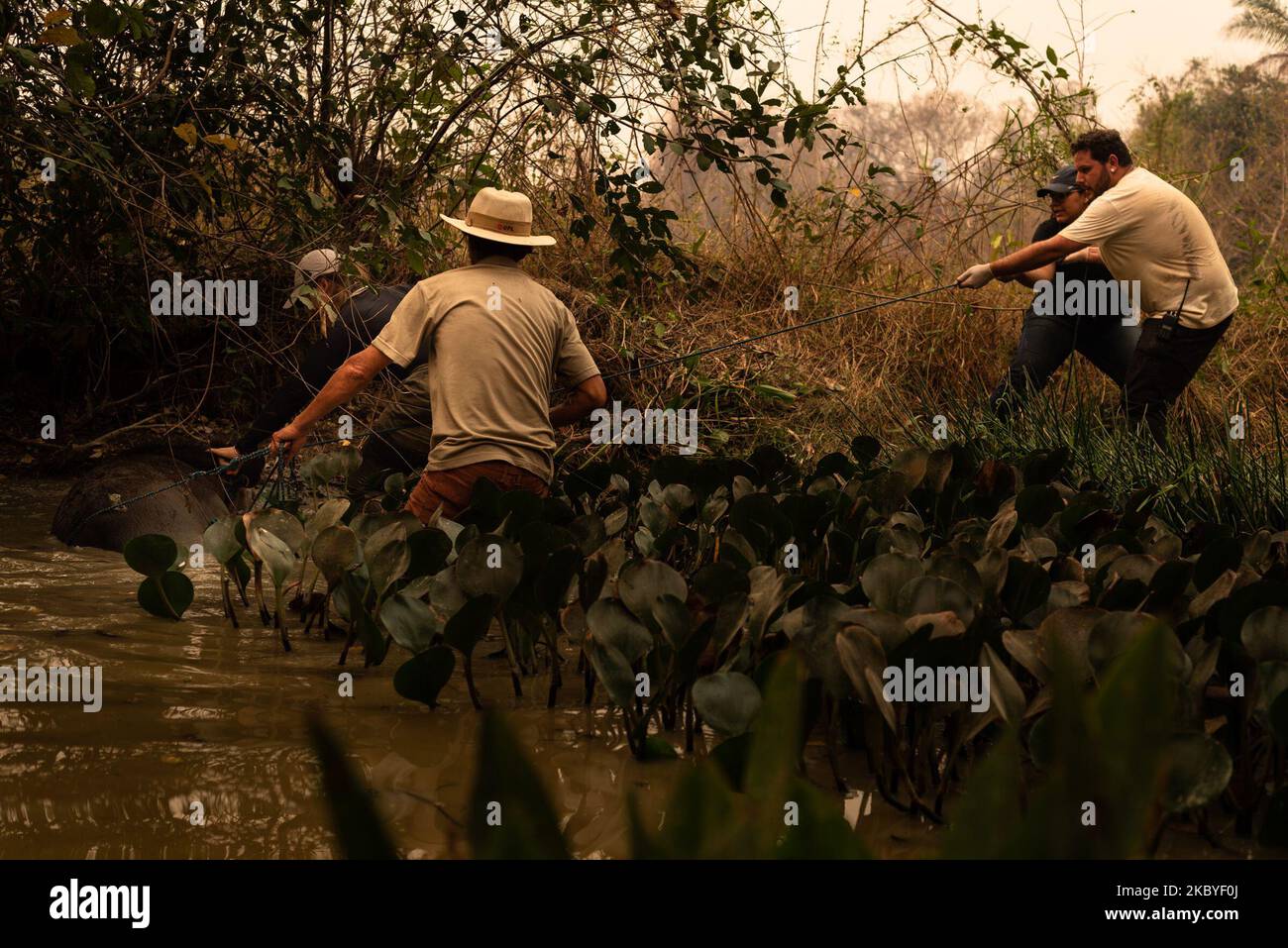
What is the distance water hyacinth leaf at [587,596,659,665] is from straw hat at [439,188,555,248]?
2.65m

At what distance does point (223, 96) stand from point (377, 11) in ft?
3.48

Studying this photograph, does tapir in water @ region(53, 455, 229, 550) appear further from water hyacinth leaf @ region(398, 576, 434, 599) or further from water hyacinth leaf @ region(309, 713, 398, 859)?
water hyacinth leaf @ region(309, 713, 398, 859)

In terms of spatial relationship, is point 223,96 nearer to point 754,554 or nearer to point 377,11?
point 377,11

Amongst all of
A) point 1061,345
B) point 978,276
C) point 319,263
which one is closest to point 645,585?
point 319,263

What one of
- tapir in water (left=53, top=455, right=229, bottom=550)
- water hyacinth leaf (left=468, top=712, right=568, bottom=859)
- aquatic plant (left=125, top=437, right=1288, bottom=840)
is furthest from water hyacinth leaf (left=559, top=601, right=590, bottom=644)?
tapir in water (left=53, top=455, right=229, bottom=550)

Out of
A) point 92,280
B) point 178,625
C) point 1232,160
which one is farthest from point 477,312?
point 1232,160

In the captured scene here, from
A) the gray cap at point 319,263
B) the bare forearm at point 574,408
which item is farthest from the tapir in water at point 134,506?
the bare forearm at point 574,408

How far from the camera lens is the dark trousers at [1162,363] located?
21.8 ft

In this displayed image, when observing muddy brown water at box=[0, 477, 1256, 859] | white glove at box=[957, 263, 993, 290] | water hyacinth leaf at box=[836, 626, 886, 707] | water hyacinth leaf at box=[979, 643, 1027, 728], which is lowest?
muddy brown water at box=[0, 477, 1256, 859]

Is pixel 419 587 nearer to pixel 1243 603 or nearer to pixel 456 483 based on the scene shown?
pixel 456 483

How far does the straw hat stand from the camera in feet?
17.0

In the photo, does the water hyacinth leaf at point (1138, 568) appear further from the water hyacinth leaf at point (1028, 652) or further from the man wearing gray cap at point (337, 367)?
the man wearing gray cap at point (337, 367)

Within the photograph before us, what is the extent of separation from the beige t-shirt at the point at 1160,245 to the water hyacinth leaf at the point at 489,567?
14.0ft
